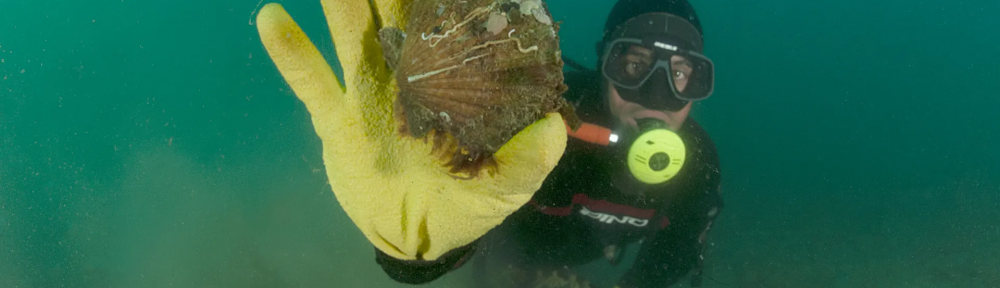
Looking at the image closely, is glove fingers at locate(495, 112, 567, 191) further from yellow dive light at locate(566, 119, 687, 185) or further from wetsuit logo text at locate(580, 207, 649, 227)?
wetsuit logo text at locate(580, 207, 649, 227)

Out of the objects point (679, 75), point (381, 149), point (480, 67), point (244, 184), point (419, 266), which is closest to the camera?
point (480, 67)

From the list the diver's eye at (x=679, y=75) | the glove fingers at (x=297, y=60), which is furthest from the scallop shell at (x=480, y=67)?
the diver's eye at (x=679, y=75)

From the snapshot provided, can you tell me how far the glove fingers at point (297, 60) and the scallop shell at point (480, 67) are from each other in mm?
249

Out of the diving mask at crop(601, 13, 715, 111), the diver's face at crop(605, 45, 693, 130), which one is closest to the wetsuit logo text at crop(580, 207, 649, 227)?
the diver's face at crop(605, 45, 693, 130)

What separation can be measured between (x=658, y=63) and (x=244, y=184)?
783 centimetres

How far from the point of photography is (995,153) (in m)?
37.9

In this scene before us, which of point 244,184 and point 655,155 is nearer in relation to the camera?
point 655,155

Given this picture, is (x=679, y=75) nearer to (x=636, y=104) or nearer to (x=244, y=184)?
(x=636, y=104)

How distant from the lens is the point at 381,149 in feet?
3.93

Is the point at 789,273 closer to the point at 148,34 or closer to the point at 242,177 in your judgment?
the point at 242,177

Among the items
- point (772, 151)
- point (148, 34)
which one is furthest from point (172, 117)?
point (772, 151)

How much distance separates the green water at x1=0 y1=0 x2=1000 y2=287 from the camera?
7.19 metres

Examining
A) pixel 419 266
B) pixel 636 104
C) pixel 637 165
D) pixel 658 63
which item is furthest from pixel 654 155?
pixel 419 266

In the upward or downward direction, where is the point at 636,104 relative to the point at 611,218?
upward
